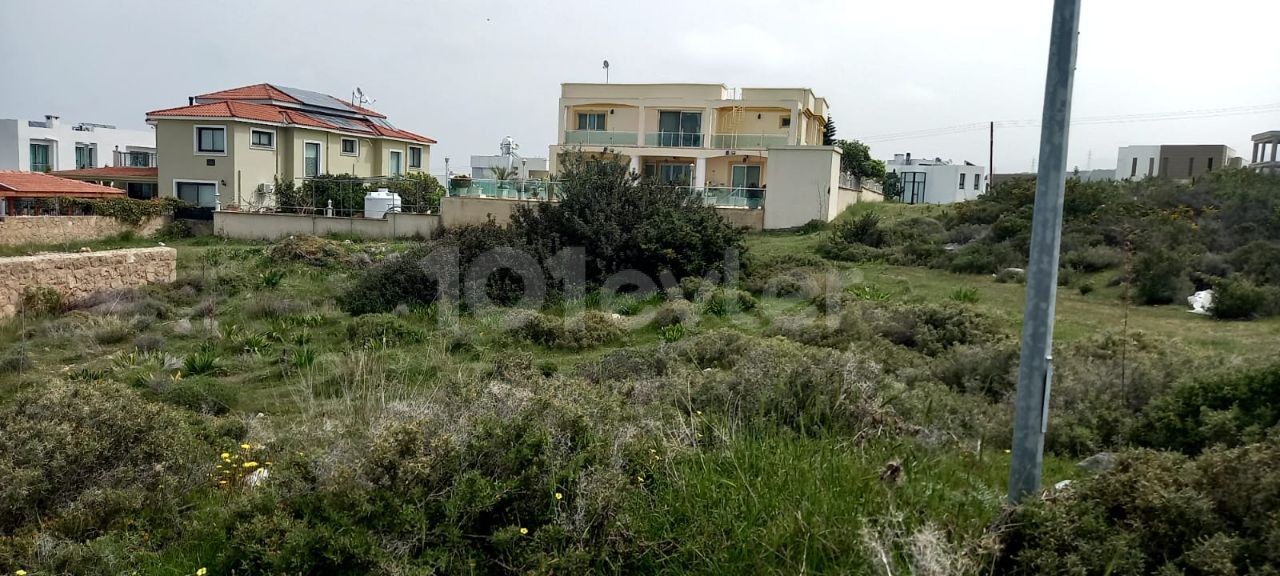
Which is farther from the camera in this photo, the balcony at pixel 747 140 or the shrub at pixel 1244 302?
the balcony at pixel 747 140

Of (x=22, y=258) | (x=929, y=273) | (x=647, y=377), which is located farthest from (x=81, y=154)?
Answer: (x=647, y=377)

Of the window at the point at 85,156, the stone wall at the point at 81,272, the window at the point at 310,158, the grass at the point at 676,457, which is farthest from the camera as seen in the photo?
the window at the point at 85,156

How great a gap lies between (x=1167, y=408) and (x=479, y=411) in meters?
4.38

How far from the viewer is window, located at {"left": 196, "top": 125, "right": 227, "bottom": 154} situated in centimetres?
3616

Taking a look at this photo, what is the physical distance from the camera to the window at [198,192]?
36.6 meters

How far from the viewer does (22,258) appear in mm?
15805

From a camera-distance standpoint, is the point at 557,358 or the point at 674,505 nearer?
the point at 674,505

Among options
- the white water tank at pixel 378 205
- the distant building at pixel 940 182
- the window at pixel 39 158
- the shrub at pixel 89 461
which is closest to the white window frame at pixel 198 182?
the white water tank at pixel 378 205

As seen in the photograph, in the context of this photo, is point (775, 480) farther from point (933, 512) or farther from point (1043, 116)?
point (1043, 116)

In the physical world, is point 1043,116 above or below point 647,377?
above

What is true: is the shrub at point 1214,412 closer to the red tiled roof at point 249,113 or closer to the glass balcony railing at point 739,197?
the glass balcony railing at point 739,197

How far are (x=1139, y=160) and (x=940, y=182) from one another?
585 inches

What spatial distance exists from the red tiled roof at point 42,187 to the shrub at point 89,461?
28.2 meters

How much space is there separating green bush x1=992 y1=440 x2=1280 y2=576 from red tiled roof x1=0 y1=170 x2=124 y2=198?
33.0 m
